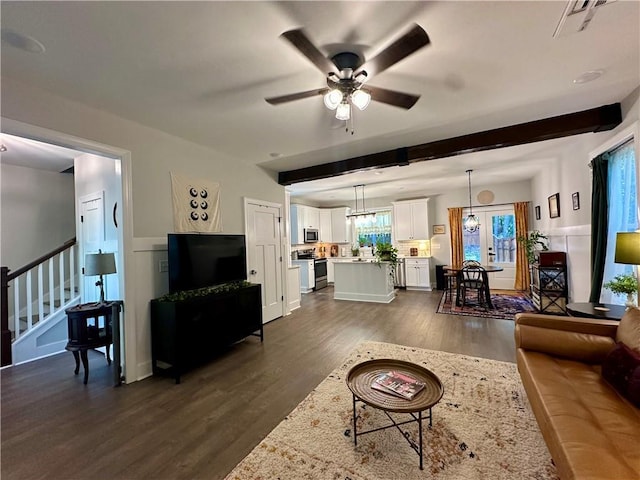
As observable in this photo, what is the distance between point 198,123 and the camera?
310cm

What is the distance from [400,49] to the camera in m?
1.62

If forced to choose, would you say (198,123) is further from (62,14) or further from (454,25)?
(454,25)

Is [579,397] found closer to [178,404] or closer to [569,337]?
[569,337]

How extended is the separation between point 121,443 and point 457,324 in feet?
14.4

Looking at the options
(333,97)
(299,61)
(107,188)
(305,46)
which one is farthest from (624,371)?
(107,188)

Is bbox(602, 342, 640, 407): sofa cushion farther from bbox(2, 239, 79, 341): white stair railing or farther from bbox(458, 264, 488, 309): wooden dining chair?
bbox(2, 239, 79, 341): white stair railing

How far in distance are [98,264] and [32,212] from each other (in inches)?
124

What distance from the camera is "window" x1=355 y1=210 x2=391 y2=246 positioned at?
339 inches

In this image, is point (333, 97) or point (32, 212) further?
point (32, 212)

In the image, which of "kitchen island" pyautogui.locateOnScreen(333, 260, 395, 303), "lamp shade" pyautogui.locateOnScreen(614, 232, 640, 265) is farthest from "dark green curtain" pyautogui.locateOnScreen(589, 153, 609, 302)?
"kitchen island" pyautogui.locateOnScreen(333, 260, 395, 303)

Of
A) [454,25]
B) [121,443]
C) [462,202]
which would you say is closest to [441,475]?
[121,443]

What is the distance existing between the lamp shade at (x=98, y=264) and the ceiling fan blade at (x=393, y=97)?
3192 millimetres

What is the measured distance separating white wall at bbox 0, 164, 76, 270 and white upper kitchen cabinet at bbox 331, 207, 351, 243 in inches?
254

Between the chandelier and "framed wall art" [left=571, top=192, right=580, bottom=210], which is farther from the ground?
the chandelier
